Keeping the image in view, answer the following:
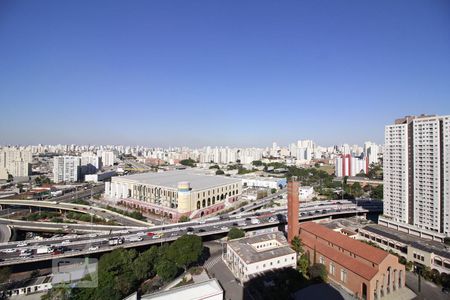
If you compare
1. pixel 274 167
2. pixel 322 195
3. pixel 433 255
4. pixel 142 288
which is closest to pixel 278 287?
pixel 142 288

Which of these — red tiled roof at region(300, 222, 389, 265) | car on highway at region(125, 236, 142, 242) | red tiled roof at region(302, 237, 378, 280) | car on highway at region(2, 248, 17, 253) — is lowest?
car on highway at region(2, 248, 17, 253)

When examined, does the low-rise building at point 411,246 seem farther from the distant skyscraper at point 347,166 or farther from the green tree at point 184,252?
the distant skyscraper at point 347,166

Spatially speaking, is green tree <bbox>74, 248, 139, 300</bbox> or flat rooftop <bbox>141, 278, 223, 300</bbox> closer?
flat rooftop <bbox>141, 278, 223, 300</bbox>

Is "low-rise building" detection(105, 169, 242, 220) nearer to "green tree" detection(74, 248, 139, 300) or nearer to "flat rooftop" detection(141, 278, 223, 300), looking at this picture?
"green tree" detection(74, 248, 139, 300)

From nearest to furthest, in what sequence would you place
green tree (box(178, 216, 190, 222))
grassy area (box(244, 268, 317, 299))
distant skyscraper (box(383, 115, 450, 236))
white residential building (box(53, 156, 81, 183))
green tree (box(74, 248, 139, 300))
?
green tree (box(74, 248, 139, 300)), grassy area (box(244, 268, 317, 299)), distant skyscraper (box(383, 115, 450, 236)), green tree (box(178, 216, 190, 222)), white residential building (box(53, 156, 81, 183))

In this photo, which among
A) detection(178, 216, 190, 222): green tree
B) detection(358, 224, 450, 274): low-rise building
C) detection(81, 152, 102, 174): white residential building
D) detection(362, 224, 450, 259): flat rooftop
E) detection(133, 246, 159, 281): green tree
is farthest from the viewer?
detection(81, 152, 102, 174): white residential building

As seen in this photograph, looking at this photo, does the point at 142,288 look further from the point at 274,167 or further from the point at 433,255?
the point at 274,167

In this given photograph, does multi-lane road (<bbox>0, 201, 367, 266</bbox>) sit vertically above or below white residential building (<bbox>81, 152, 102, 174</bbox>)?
below

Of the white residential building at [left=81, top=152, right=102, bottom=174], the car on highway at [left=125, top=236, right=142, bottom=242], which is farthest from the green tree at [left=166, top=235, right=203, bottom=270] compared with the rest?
the white residential building at [left=81, top=152, right=102, bottom=174]
